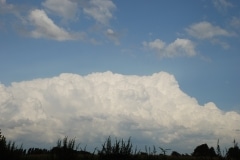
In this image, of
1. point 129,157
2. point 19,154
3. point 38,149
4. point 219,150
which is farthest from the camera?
point 38,149

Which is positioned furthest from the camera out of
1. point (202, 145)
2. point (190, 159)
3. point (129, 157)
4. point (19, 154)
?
point (202, 145)

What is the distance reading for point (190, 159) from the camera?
69.4ft

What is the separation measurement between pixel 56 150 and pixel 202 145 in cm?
1837

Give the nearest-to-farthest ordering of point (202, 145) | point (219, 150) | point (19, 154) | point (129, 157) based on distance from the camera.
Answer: point (219, 150)
point (129, 157)
point (19, 154)
point (202, 145)

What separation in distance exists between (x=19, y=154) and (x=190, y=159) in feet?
34.1

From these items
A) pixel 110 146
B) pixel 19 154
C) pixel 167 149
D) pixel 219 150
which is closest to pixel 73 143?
pixel 110 146

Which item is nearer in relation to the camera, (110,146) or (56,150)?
(110,146)

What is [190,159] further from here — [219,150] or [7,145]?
[7,145]

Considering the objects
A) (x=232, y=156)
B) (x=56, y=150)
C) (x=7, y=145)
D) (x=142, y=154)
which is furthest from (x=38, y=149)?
(x=232, y=156)

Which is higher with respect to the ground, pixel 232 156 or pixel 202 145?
Result: pixel 202 145

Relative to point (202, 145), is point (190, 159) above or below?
below

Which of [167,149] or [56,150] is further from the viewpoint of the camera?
[56,150]

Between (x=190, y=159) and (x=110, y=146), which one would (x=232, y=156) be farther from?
(x=110, y=146)

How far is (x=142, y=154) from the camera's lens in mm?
22047
